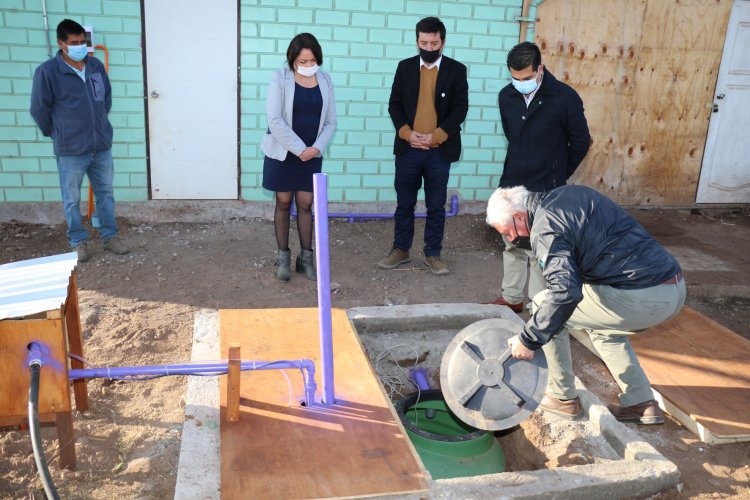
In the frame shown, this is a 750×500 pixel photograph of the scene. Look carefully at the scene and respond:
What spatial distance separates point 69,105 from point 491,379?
443 centimetres

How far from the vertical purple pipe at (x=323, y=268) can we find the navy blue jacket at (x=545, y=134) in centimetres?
216

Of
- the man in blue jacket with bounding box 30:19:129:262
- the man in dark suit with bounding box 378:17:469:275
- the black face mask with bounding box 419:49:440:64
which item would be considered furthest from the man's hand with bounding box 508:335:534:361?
the man in blue jacket with bounding box 30:19:129:262

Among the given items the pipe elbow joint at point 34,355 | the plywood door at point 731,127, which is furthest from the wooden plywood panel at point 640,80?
the pipe elbow joint at point 34,355

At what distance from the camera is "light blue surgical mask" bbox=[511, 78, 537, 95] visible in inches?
189

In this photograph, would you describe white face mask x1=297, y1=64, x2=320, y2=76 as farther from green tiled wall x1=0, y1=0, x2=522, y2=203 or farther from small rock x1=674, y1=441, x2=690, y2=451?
small rock x1=674, y1=441, x2=690, y2=451

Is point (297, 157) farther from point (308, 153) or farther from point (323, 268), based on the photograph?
point (323, 268)

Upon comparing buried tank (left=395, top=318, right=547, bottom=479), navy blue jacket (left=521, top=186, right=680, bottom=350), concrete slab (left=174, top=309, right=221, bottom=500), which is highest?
navy blue jacket (left=521, top=186, right=680, bottom=350)

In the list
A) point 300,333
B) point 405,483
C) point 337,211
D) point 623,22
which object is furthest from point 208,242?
point 623,22

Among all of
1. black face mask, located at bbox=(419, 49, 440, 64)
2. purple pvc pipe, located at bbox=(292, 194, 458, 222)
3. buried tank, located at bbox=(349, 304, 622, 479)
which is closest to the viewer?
buried tank, located at bbox=(349, 304, 622, 479)

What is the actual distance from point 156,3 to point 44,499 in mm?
5115

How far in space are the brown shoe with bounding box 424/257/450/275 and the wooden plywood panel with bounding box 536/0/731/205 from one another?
2.90 meters

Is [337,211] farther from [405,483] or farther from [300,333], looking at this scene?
[405,483]

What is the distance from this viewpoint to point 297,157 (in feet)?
18.2

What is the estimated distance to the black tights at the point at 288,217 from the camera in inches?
223
